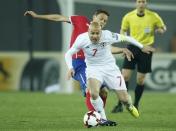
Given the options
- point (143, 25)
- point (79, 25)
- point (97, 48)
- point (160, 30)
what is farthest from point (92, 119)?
point (143, 25)

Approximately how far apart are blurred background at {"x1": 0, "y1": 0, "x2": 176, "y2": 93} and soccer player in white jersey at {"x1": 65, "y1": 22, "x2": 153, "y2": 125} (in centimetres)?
1243

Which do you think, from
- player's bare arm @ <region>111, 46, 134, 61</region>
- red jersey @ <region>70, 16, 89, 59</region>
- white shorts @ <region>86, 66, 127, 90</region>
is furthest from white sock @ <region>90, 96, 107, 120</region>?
red jersey @ <region>70, 16, 89, 59</region>

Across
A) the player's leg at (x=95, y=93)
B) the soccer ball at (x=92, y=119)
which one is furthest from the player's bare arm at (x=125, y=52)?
the soccer ball at (x=92, y=119)

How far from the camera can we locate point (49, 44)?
28609mm

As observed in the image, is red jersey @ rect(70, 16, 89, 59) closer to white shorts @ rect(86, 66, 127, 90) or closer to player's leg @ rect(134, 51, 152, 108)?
white shorts @ rect(86, 66, 127, 90)

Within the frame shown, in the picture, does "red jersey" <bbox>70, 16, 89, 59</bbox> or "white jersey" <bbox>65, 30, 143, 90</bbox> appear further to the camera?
"red jersey" <bbox>70, 16, 89, 59</bbox>

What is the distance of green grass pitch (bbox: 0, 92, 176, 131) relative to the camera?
47.6 ft

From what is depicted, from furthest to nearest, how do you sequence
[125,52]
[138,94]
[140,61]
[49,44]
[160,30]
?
1. [49,44]
2. [140,61]
3. [138,94]
4. [160,30]
5. [125,52]

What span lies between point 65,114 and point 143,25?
2.56 m

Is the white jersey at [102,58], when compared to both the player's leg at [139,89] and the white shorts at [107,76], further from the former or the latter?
the player's leg at [139,89]

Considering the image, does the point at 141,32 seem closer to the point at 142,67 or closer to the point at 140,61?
the point at 140,61

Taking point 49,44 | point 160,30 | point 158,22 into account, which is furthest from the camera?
point 49,44

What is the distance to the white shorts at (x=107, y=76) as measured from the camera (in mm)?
14534

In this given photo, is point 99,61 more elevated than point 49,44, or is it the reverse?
point 99,61
